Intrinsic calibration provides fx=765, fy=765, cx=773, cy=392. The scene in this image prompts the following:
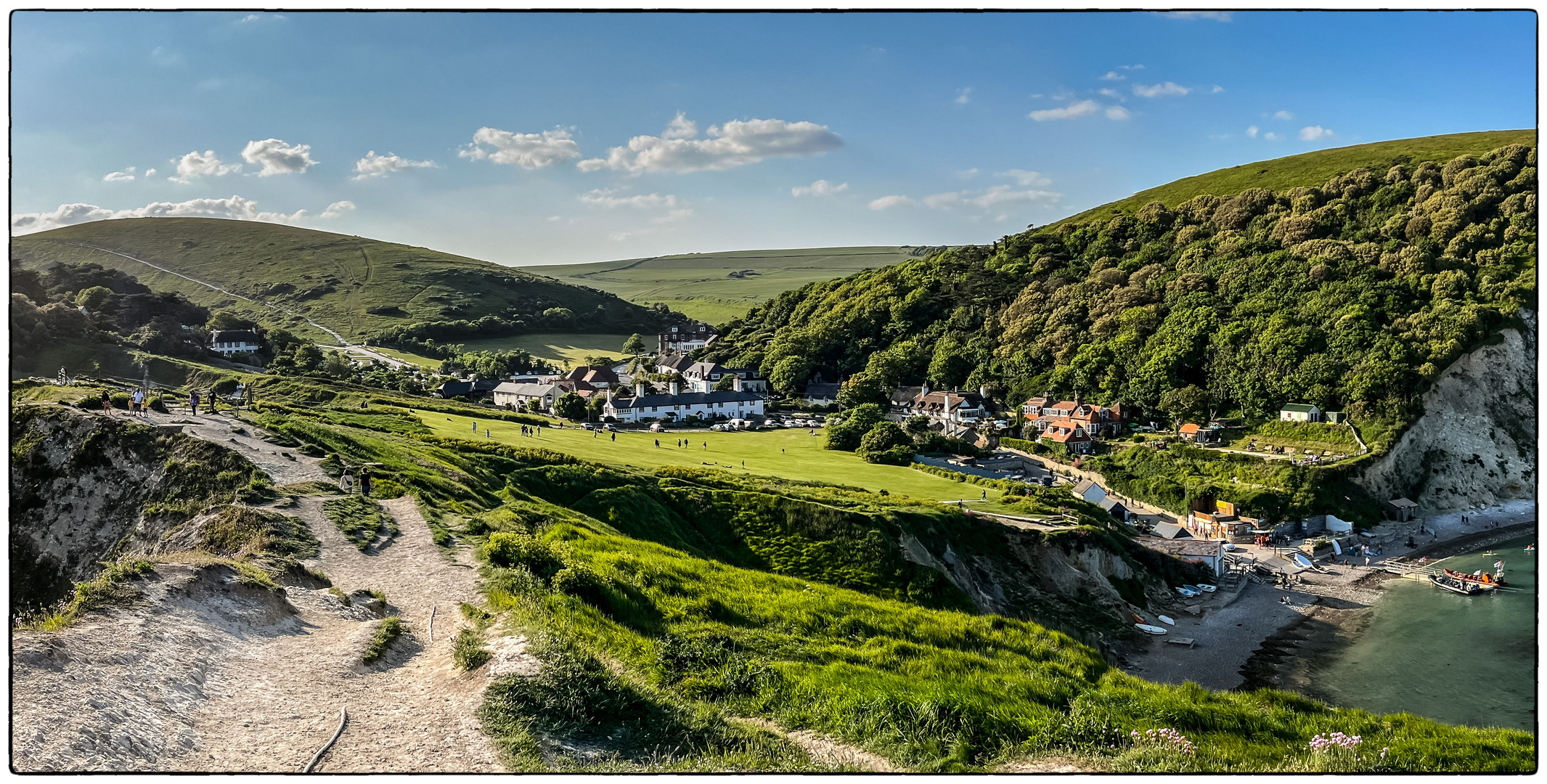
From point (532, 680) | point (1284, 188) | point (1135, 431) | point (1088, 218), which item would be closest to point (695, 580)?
point (532, 680)

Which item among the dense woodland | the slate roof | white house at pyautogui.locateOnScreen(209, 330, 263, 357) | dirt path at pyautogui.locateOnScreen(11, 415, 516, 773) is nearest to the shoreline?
the dense woodland

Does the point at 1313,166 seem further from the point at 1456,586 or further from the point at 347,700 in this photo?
the point at 347,700

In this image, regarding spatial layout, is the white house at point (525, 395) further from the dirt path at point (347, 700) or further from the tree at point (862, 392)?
the dirt path at point (347, 700)

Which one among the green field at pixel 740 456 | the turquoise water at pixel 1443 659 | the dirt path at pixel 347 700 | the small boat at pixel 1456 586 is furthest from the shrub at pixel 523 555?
the small boat at pixel 1456 586

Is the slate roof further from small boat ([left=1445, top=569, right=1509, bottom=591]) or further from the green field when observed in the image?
small boat ([left=1445, top=569, right=1509, bottom=591])

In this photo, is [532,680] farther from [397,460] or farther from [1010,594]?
[1010,594]

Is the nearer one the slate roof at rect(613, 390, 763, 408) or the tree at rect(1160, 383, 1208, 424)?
the tree at rect(1160, 383, 1208, 424)
